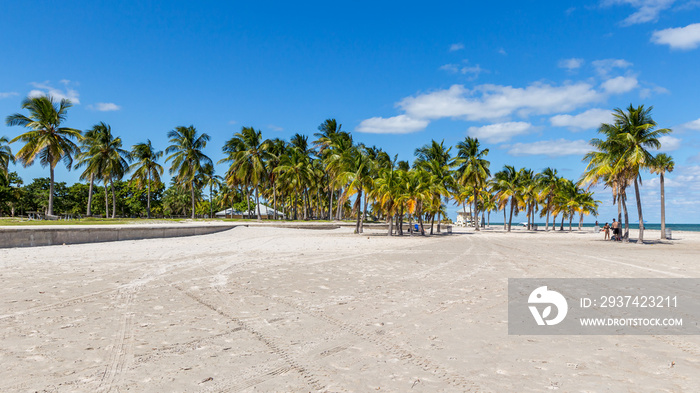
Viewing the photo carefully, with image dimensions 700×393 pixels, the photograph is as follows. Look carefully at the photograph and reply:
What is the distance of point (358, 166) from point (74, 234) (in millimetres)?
18128

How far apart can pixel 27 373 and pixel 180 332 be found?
1519 mm

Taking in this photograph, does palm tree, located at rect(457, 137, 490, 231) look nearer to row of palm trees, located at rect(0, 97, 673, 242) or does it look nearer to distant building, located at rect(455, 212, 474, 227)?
row of palm trees, located at rect(0, 97, 673, 242)

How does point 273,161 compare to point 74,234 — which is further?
point 273,161

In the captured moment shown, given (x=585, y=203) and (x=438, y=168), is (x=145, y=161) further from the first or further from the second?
(x=585, y=203)

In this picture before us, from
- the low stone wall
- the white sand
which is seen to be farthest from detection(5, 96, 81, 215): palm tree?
the white sand

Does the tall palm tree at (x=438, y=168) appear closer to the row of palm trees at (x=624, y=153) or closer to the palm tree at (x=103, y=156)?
the row of palm trees at (x=624, y=153)

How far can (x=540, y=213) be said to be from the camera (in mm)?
64750

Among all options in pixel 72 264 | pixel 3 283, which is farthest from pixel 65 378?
pixel 72 264

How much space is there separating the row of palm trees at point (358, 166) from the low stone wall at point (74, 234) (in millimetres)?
12623

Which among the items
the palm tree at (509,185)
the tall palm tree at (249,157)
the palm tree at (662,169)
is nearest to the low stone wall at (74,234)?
the tall palm tree at (249,157)

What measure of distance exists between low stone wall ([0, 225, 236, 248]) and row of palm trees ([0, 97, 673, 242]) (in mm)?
12623

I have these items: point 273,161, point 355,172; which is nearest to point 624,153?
point 355,172

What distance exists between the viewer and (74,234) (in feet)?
54.6

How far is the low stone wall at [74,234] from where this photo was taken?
14766 millimetres
